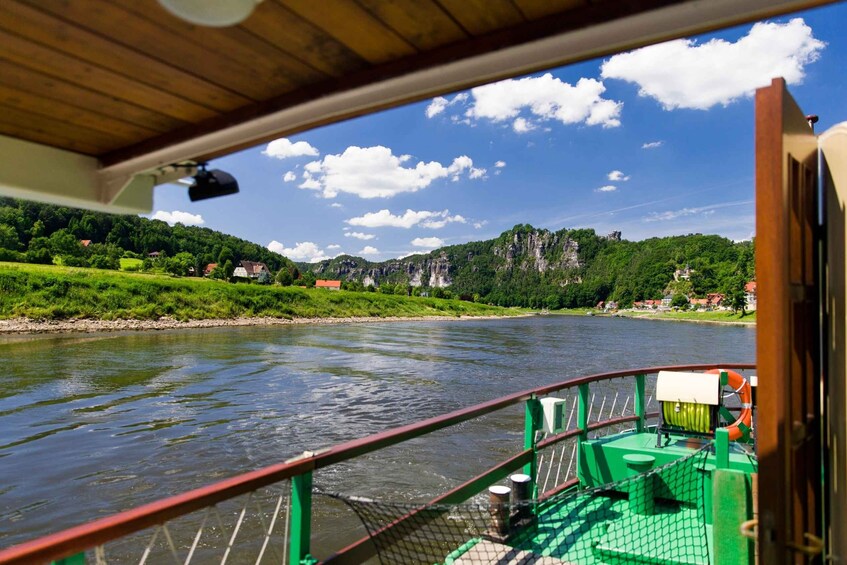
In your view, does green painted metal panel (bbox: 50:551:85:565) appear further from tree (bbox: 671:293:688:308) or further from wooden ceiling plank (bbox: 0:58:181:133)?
tree (bbox: 671:293:688:308)

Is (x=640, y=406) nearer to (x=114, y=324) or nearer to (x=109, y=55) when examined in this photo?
(x=109, y=55)

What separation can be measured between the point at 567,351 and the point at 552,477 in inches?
954

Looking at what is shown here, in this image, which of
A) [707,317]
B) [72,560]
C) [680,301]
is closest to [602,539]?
[72,560]

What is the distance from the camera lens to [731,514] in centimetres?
147

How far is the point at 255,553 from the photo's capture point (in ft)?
21.5

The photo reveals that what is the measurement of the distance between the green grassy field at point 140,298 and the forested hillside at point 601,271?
34.8 m

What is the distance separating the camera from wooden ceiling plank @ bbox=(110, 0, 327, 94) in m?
1.57

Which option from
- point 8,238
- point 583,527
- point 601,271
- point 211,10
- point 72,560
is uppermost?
point 601,271

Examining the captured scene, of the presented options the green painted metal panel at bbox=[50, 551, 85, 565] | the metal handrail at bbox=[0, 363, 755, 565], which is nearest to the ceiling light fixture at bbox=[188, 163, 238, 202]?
the metal handrail at bbox=[0, 363, 755, 565]

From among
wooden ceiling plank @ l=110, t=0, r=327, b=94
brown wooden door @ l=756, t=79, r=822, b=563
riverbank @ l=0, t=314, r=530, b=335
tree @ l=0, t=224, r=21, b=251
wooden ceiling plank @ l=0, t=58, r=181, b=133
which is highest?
tree @ l=0, t=224, r=21, b=251

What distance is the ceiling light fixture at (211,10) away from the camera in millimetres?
1018

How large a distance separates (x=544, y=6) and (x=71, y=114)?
2031mm

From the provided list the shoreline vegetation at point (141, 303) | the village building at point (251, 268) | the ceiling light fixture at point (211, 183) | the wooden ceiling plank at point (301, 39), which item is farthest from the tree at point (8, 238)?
the wooden ceiling plank at point (301, 39)

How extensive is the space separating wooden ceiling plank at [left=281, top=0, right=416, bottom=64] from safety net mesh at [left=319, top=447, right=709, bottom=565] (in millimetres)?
1966
